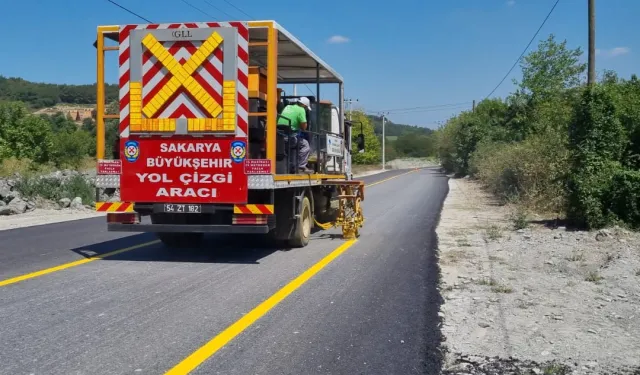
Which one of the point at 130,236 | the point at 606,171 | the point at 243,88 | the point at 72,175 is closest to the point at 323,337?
the point at 243,88

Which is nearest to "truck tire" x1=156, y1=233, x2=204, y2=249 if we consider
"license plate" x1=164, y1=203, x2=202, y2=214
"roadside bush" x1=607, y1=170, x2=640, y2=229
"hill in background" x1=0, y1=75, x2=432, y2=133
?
"license plate" x1=164, y1=203, x2=202, y2=214

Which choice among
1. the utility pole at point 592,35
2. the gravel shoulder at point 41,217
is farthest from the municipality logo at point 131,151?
the utility pole at point 592,35

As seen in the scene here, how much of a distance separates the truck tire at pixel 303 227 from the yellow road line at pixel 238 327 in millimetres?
1630

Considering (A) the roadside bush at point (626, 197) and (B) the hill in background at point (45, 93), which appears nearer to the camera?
(A) the roadside bush at point (626, 197)

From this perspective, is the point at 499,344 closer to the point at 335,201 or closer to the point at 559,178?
the point at 335,201

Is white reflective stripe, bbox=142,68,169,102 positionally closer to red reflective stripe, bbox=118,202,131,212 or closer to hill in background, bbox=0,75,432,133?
red reflective stripe, bbox=118,202,131,212

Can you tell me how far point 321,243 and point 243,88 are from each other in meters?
3.88

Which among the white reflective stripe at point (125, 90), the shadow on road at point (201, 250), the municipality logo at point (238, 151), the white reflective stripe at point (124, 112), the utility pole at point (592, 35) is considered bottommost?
the shadow on road at point (201, 250)

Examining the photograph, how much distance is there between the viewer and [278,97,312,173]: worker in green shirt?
10.8 m

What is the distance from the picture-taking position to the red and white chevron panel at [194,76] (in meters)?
9.09

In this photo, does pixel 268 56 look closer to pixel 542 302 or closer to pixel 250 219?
pixel 250 219

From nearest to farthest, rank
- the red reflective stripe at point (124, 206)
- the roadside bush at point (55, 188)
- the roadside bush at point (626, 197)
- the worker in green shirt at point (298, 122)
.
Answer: the red reflective stripe at point (124, 206)
the worker in green shirt at point (298, 122)
the roadside bush at point (626, 197)
the roadside bush at point (55, 188)

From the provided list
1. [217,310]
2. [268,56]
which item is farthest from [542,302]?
[268,56]

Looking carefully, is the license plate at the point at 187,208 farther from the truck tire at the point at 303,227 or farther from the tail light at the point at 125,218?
the truck tire at the point at 303,227
